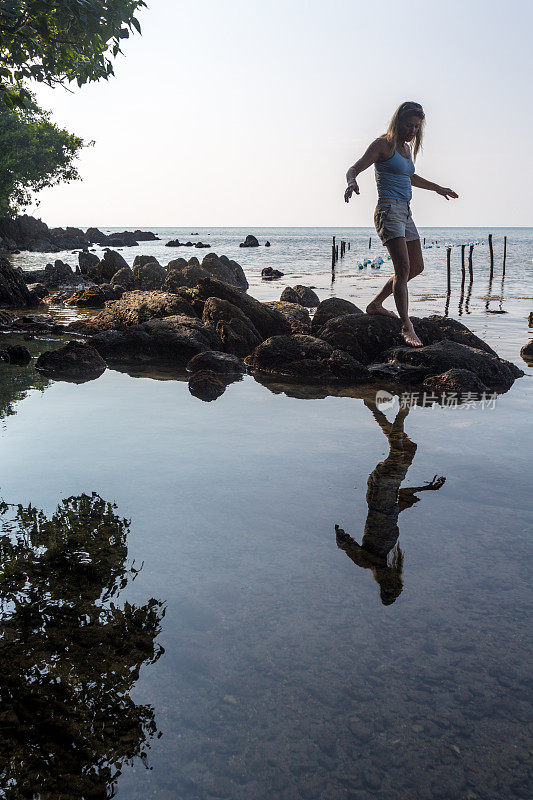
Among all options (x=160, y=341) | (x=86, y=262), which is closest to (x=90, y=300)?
(x=160, y=341)

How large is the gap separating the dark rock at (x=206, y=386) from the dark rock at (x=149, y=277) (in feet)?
40.1

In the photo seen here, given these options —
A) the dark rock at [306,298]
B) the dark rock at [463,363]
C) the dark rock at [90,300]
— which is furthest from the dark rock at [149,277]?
the dark rock at [463,363]

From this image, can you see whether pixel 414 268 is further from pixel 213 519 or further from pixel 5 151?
pixel 5 151

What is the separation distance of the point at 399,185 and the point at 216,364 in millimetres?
3131

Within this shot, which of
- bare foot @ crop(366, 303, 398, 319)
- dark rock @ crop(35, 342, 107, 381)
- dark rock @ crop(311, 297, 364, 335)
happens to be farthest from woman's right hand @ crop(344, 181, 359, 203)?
dark rock @ crop(311, 297, 364, 335)

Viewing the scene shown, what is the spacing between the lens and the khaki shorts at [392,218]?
7.27 meters

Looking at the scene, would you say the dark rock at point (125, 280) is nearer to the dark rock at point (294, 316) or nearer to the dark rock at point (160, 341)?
the dark rock at point (294, 316)

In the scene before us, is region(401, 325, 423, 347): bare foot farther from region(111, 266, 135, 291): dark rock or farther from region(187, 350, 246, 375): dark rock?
region(111, 266, 135, 291): dark rock

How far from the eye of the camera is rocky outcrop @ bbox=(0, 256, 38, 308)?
50.2ft

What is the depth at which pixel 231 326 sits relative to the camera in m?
10.1

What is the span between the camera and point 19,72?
721 cm

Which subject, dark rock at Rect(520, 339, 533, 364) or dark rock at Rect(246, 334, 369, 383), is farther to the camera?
dark rock at Rect(520, 339, 533, 364)

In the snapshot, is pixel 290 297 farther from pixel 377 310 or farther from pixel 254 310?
pixel 377 310

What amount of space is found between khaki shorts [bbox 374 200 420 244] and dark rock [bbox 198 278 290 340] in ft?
11.6
